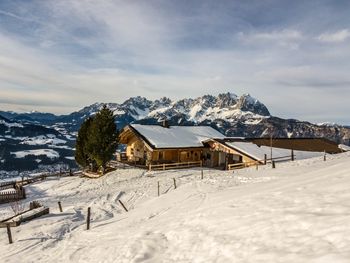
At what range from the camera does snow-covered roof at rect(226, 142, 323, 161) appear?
47516mm

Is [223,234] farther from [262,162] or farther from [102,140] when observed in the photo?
[102,140]

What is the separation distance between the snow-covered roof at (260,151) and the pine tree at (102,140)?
16.9 m

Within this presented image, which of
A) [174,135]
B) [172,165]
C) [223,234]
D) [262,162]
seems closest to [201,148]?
[174,135]

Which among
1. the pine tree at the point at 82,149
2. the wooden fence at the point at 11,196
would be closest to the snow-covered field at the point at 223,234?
the wooden fence at the point at 11,196

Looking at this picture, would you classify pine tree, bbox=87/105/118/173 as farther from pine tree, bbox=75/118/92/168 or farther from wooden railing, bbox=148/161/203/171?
wooden railing, bbox=148/161/203/171

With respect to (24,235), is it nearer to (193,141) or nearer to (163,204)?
(163,204)

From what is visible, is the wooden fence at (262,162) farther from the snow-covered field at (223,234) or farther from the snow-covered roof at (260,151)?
the snow-covered field at (223,234)

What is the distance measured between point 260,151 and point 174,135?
14.2m

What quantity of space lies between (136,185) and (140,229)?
Result: 22.0 m

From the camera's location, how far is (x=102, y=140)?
48.5 meters

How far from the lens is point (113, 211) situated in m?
29.1

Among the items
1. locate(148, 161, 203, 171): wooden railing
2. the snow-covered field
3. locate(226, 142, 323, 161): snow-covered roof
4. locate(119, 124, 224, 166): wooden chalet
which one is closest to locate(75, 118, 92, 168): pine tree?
locate(119, 124, 224, 166): wooden chalet

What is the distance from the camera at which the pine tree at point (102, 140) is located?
1903 inches

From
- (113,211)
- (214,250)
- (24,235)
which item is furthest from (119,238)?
(113,211)
